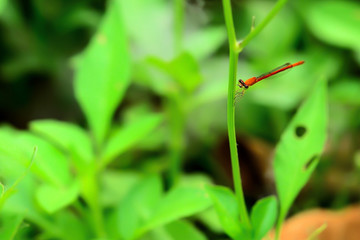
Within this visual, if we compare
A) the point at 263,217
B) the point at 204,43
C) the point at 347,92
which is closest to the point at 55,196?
the point at 263,217

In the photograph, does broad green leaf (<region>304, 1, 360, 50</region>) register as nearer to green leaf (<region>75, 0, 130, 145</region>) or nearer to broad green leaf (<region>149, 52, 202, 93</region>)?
broad green leaf (<region>149, 52, 202, 93</region>)

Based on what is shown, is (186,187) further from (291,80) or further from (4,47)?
(4,47)

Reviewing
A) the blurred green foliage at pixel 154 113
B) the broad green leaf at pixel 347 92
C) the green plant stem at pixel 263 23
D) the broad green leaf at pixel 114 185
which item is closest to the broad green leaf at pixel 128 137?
the blurred green foliage at pixel 154 113

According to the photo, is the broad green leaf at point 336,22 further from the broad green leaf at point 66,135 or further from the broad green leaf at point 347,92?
the broad green leaf at point 66,135

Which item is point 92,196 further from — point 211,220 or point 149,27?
point 149,27

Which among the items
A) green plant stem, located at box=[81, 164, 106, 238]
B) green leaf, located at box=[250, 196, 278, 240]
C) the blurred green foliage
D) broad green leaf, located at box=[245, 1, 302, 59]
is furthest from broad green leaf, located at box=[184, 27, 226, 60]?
green leaf, located at box=[250, 196, 278, 240]
